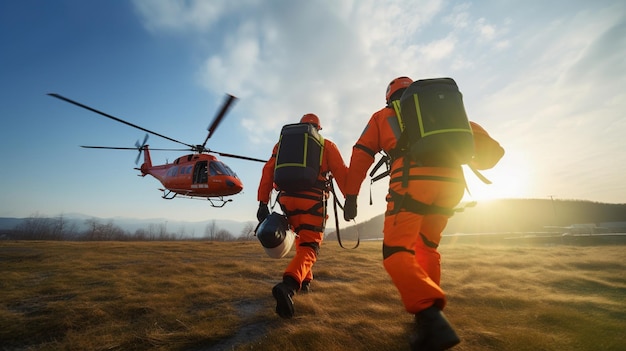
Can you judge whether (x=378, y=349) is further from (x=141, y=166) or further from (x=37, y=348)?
(x=141, y=166)

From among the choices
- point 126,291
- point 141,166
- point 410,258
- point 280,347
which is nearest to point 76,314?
point 126,291

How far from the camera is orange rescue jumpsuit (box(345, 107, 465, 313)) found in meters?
1.90

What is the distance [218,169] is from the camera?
48.4 feet

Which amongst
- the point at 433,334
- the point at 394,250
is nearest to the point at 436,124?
the point at 394,250

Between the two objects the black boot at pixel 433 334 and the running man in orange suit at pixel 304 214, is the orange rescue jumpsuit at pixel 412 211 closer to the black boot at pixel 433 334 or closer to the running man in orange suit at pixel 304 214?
the black boot at pixel 433 334

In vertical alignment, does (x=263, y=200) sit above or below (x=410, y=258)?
above

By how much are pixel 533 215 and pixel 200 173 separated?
87499 millimetres

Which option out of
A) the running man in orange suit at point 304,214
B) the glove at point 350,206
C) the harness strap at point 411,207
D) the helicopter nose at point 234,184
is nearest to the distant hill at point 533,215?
the helicopter nose at point 234,184

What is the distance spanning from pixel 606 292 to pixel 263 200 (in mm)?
5187

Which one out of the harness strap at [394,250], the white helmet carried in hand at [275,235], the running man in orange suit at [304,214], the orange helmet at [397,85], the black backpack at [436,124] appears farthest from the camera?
the white helmet carried in hand at [275,235]

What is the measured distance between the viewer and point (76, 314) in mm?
2604

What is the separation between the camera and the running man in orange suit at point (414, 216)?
5.70ft

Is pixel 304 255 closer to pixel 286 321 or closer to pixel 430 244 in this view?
pixel 286 321

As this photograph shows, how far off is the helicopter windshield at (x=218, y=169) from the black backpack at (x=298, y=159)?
11829 millimetres
